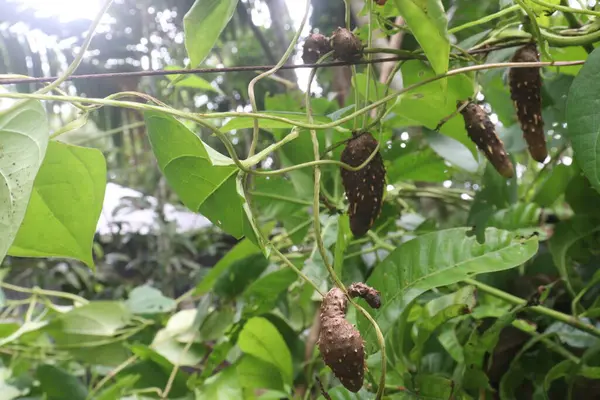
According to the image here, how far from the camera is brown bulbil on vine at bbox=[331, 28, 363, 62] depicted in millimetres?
301

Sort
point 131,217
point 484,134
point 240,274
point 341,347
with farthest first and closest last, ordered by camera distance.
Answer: point 131,217 < point 240,274 < point 484,134 < point 341,347

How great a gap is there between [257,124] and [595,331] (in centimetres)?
29

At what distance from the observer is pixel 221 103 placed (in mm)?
1795

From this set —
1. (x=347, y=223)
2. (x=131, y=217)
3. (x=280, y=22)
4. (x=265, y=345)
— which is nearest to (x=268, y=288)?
(x=265, y=345)

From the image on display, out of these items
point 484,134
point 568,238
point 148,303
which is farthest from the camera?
point 148,303

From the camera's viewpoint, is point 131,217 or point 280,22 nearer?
point 280,22

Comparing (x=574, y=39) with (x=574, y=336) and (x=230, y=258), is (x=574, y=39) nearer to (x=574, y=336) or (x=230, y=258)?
(x=574, y=336)

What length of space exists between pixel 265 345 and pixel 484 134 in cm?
30

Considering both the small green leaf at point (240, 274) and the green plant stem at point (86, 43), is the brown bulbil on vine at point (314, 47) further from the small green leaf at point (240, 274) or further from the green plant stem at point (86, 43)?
the small green leaf at point (240, 274)

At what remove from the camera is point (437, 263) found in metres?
0.33

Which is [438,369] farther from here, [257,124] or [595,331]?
[257,124]

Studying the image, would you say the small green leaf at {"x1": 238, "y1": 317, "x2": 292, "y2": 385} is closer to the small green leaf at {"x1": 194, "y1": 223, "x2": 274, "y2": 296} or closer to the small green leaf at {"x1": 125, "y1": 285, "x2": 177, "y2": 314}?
the small green leaf at {"x1": 194, "y1": 223, "x2": 274, "y2": 296}

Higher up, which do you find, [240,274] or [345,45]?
[345,45]

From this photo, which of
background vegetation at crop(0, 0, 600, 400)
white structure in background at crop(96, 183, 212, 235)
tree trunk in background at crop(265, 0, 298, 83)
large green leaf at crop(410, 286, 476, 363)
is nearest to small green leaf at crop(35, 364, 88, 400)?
background vegetation at crop(0, 0, 600, 400)
